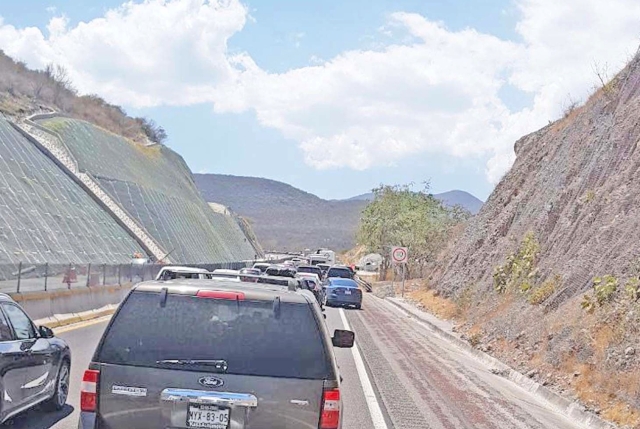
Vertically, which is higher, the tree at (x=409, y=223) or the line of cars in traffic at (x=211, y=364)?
the tree at (x=409, y=223)

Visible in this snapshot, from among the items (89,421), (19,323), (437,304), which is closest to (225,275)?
(89,421)

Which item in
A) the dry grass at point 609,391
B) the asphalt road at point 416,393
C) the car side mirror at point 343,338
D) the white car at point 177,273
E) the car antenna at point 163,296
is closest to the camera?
the car antenna at point 163,296

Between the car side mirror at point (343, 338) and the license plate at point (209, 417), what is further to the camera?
the car side mirror at point (343, 338)

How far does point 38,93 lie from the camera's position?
82.6 metres

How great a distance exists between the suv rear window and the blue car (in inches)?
1262

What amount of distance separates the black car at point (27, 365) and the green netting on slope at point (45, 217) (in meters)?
28.4

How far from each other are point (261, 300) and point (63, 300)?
17.3 metres

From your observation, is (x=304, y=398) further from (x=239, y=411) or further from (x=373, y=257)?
(x=373, y=257)

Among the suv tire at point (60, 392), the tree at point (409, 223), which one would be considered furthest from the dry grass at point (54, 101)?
the suv tire at point (60, 392)

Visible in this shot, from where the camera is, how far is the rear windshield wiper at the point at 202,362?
18.0ft

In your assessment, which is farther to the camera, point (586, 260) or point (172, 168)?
point (172, 168)

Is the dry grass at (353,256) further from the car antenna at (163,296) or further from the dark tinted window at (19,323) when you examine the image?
the car antenna at (163,296)

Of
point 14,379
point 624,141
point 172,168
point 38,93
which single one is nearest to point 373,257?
point 172,168

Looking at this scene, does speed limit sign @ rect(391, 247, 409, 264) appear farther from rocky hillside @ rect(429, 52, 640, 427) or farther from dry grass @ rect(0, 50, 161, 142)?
dry grass @ rect(0, 50, 161, 142)
